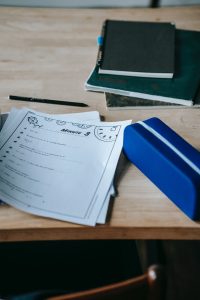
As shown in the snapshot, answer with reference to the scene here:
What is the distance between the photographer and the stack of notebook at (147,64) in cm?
94

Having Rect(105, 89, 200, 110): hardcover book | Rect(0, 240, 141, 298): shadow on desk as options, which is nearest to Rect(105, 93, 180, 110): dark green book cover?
Rect(105, 89, 200, 110): hardcover book

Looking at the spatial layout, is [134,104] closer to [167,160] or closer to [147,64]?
[147,64]

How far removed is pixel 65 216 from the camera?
2.28 feet

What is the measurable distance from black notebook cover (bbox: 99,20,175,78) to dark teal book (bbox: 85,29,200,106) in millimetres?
19

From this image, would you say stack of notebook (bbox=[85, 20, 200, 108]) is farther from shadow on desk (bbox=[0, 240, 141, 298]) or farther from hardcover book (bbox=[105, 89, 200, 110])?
shadow on desk (bbox=[0, 240, 141, 298])

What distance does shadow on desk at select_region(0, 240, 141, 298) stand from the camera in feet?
2.96

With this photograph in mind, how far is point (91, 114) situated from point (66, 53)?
28 centimetres

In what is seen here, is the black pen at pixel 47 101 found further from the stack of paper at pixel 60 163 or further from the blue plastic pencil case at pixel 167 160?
the blue plastic pencil case at pixel 167 160

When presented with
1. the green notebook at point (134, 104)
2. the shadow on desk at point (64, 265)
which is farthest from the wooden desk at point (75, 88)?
the shadow on desk at point (64, 265)

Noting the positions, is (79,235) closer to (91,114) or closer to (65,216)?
(65,216)

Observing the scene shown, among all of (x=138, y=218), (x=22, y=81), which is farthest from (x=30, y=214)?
(x=22, y=81)

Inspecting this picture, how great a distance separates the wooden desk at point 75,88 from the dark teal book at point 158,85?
0.03 metres

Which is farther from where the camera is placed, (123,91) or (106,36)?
(106,36)

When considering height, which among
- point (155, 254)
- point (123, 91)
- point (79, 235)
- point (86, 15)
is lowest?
point (155, 254)
